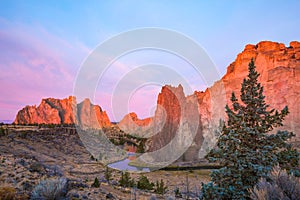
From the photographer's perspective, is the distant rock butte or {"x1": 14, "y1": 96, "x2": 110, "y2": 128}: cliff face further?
{"x1": 14, "y1": 96, "x2": 110, "y2": 128}: cliff face

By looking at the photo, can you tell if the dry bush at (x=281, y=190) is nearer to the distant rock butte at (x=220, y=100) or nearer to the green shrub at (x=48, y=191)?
the green shrub at (x=48, y=191)

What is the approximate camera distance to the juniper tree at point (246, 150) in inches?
254

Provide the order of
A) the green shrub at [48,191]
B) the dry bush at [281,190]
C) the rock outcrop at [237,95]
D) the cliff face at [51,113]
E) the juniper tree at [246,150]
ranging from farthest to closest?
the cliff face at [51,113] → the rock outcrop at [237,95] → the green shrub at [48,191] → the juniper tree at [246,150] → the dry bush at [281,190]

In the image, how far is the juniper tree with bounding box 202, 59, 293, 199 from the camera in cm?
644

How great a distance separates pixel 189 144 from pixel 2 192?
49237 mm

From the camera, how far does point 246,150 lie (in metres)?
6.73

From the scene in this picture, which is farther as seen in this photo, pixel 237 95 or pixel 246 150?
pixel 237 95

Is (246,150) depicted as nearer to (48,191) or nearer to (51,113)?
(48,191)

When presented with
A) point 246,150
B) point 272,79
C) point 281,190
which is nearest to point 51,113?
point 272,79

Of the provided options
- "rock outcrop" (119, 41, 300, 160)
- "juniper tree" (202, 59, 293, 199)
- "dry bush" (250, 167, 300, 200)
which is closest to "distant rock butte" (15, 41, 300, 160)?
"rock outcrop" (119, 41, 300, 160)

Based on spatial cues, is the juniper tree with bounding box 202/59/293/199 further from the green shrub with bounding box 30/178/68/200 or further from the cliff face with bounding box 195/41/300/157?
the cliff face with bounding box 195/41/300/157

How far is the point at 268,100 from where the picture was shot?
257 feet

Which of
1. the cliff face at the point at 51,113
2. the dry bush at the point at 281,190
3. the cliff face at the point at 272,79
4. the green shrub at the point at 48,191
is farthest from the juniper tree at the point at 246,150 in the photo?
the cliff face at the point at 51,113

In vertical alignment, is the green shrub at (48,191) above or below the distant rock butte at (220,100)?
below
